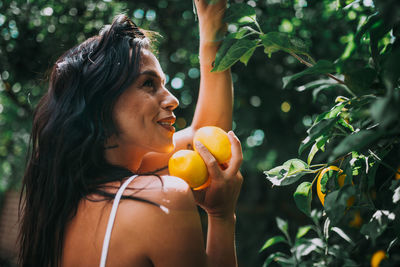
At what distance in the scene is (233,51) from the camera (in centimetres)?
97

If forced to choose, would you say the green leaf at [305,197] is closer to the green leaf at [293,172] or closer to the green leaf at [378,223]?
the green leaf at [293,172]

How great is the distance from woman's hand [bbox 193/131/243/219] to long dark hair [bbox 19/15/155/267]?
12.8 inches

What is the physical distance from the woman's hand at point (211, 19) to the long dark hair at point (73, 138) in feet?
0.95

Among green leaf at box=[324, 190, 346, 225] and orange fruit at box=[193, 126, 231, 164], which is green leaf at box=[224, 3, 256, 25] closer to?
orange fruit at box=[193, 126, 231, 164]

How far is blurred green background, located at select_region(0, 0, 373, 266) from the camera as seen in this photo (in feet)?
8.45

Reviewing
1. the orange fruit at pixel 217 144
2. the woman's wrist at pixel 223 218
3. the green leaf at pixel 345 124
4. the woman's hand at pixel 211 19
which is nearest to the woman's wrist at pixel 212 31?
the woman's hand at pixel 211 19

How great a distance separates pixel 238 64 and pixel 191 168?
1.99 m

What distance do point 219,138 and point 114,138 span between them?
0.44 metres

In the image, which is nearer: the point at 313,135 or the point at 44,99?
the point at 313,135

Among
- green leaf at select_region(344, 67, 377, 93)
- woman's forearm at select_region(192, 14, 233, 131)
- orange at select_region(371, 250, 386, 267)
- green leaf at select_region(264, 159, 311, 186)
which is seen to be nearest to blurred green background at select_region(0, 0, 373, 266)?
woman's forearm at select_region(192, 14, 233, 131)

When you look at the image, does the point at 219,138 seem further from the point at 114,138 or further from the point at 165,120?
the point at 114,138

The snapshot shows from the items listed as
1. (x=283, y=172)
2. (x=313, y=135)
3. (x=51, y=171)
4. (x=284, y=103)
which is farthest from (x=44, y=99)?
(x=284, y=103)

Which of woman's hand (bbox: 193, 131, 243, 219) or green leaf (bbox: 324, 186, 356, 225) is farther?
woman's hand (bbox: 193, 131, 243, 219)

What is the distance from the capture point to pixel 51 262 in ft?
3.88
